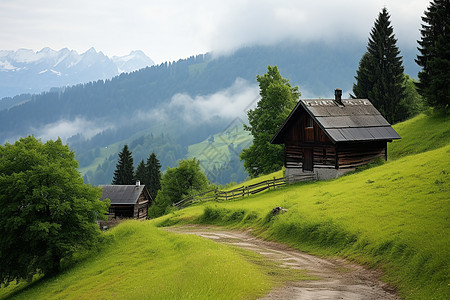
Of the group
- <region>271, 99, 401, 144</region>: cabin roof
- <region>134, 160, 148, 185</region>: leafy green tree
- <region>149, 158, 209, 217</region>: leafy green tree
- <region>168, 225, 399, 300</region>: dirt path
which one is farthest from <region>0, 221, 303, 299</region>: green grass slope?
<region>134, 160, 148, 185</region>: leafy green tree

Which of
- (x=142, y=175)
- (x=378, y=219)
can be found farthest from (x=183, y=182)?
(x=378, y=219)

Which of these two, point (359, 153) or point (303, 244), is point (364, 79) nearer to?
point (359, 153)

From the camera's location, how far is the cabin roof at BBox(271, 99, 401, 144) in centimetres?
3847

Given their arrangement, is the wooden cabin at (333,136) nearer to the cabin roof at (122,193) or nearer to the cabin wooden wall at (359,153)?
the cabin wooden wall at (359,153)

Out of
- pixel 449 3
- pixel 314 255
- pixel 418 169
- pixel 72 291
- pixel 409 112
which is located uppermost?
pixel 449 3

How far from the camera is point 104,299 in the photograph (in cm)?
1795

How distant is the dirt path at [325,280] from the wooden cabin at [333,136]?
57.7ft

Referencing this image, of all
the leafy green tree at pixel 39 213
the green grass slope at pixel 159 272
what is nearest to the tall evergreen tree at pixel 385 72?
the green grass slope at pixel 159 272

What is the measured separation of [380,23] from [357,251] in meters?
58.0

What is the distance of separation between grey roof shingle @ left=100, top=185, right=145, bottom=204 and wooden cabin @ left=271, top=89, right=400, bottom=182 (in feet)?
109

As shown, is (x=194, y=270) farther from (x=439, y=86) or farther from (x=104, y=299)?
(x=439, y=86)

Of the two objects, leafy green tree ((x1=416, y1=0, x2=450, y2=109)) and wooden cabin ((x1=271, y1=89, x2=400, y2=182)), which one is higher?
leafy green tree ((x1=416, y1=0, x2=450, y2=109))

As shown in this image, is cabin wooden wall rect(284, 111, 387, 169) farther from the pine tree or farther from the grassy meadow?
the pine tree

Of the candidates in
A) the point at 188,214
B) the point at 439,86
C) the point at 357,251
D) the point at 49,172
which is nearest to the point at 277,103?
the point at 439,86
